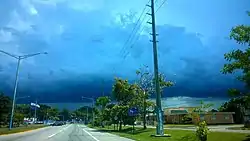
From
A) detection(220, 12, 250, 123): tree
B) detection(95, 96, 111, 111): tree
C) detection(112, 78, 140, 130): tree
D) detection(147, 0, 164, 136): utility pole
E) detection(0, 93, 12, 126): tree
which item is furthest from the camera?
detection(95, 96, 111, 111): tree

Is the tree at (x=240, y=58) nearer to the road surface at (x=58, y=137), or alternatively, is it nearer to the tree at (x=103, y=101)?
the road surface at (x=58, y=137)

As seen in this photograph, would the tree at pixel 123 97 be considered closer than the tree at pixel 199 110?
No

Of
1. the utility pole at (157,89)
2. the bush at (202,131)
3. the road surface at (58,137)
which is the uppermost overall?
the utility pole at (157,89)

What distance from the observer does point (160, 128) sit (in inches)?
1391

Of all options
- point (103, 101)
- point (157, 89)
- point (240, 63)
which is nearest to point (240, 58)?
point (240, 63)

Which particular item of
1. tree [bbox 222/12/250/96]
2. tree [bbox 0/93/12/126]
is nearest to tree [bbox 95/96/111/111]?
tree [bbox 0/93/12/126]

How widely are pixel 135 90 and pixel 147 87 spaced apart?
319 cm

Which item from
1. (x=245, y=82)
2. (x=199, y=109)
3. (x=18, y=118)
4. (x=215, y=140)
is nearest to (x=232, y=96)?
(x=245, y=82)

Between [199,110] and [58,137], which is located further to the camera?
[58,137]

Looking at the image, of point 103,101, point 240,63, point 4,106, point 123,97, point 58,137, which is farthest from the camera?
point 103,101

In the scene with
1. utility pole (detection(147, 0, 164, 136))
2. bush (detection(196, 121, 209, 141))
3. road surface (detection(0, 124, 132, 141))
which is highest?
utility pole (detection(147, 0, 164, 136))

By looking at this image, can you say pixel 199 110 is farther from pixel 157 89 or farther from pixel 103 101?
pixel 103 101

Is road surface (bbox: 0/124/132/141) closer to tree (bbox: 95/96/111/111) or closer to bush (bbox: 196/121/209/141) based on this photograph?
bush (bbox: 196/121/209/141)

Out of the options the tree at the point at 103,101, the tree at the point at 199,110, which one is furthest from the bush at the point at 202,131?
the tree at the point at 103,101
